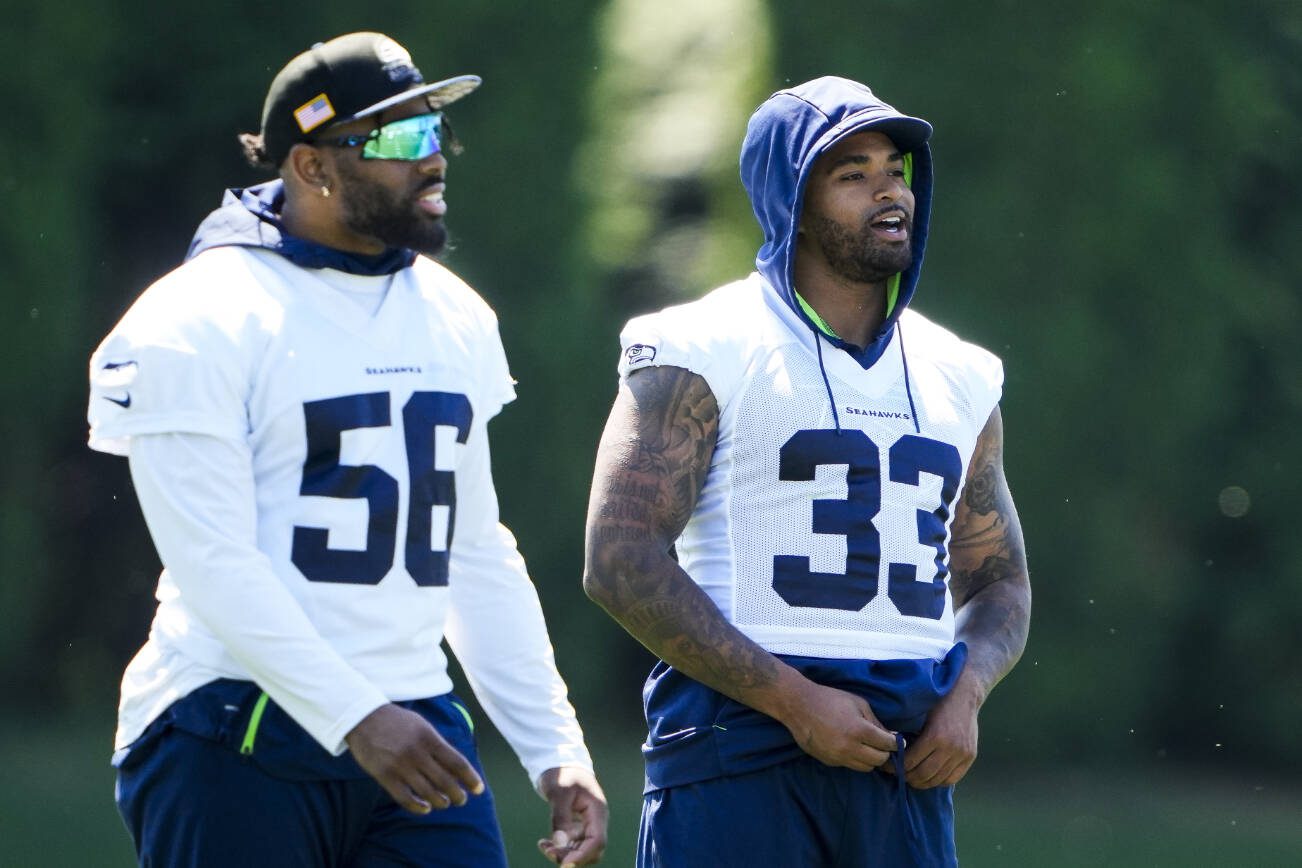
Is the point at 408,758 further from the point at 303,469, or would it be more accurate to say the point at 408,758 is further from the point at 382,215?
the point at 382,215

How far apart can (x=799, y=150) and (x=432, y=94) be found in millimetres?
767

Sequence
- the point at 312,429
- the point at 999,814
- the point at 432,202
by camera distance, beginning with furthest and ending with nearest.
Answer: the point at 999,814 < the point at 432,202 < the point at 312,429

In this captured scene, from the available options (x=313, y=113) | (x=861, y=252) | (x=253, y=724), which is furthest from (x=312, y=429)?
(x=861, y=252)

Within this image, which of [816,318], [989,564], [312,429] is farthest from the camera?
[989,564]

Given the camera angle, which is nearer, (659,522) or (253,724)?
(253,724)

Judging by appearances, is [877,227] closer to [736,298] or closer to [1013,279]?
[736,298]

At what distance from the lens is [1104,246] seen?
313 inches

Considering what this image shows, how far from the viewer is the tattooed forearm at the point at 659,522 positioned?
349 centimetres

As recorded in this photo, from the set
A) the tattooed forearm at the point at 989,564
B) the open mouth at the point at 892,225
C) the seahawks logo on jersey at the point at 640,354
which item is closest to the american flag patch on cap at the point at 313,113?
the seahawks logo on jersey at the point at 640,354

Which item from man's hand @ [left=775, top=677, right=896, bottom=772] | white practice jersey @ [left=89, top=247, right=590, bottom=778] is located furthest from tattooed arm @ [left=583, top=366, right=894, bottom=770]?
white practice jersey @ [left=89, top=247, right=590, bottom=778]

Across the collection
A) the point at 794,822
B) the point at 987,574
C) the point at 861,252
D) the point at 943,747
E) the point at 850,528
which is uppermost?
the point at 861,252

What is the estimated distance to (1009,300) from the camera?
784 cm

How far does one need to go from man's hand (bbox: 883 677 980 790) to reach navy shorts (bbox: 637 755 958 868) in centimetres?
4

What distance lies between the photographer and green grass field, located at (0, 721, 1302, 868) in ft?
23.4
